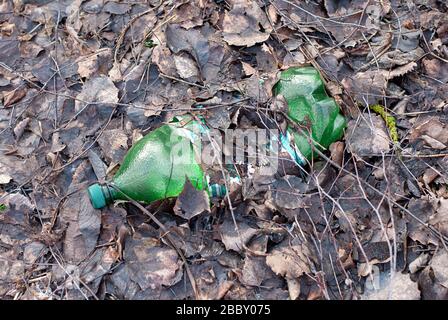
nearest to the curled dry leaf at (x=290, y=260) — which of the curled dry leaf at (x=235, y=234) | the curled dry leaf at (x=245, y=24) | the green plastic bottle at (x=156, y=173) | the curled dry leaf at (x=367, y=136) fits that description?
the curled dry leaf at (x=235, y=234)

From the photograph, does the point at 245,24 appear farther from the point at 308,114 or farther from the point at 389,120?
the point at 389,120

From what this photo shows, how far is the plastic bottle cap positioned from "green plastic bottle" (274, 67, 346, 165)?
2.69 ft

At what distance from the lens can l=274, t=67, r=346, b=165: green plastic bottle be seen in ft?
7.64

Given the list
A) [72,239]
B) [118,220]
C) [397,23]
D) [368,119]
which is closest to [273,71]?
[368,119]

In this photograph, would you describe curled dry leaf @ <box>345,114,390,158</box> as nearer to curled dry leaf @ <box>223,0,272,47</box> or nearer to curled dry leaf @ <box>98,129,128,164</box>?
curled dry leaf @ <box>223,0,272,47</box>

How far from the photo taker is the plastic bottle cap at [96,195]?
2117mm

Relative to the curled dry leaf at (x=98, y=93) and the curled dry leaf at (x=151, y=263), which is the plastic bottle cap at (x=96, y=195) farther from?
the curled dry leaf at (x=98, y=93)

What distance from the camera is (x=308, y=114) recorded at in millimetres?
2377

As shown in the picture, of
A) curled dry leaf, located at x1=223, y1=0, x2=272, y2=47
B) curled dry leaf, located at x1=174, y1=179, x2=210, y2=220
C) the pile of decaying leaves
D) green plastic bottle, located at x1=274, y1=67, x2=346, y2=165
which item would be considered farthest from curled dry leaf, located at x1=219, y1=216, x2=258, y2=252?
curled dry leaf, located at x1=223, y1=0, x2=272, y2=47

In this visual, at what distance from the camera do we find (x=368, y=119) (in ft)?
7.98

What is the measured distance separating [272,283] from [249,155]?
23.0 inches

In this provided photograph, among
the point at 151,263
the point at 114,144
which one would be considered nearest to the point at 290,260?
the point at 151,263

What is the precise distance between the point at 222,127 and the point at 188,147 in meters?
0.23

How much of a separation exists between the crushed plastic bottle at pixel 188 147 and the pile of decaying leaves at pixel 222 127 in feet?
0.24
